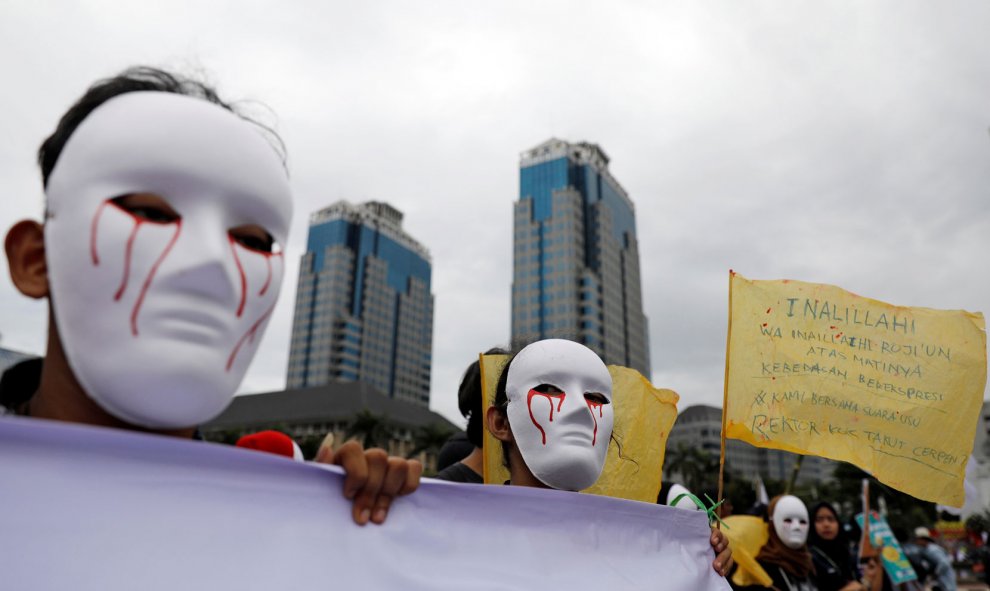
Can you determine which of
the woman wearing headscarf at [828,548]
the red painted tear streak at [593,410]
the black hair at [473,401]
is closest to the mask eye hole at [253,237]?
the red painted tear streak at [593,410]

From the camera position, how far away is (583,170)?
285ft

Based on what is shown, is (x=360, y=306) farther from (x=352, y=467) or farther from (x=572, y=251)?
(x=352, y=467)

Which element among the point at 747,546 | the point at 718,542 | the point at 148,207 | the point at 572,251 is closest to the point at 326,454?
the point at 148,207

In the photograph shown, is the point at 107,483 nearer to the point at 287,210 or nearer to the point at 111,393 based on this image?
the point at 111,393

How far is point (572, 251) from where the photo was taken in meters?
83.8

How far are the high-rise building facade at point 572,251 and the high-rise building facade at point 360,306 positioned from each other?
25809mm

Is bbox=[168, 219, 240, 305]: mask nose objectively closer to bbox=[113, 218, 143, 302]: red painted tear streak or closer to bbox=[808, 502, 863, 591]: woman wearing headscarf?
bbox=[113, 218, 143, 302]: red painted tear streak

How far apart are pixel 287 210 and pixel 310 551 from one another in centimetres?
81

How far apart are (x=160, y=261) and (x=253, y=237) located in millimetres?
254

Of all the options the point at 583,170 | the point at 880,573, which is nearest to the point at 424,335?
the point at 583,170

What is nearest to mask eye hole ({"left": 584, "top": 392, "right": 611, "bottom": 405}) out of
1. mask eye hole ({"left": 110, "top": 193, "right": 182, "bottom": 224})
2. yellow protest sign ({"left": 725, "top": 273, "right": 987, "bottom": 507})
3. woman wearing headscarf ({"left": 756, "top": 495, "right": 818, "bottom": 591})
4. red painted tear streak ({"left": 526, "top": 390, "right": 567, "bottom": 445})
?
red painted tear streak ({"left": 526, "top": 390, "right": 567, "bottom": 445})

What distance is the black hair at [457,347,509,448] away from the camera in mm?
3510

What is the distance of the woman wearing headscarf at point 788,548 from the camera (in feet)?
16.7

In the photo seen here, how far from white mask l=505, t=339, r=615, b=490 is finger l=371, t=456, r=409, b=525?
97cm
